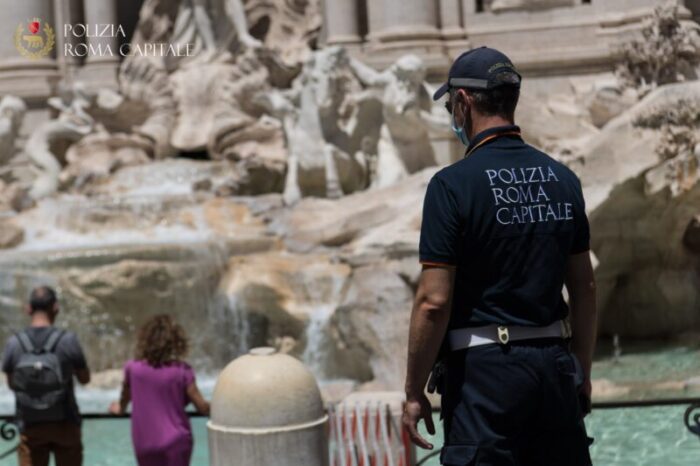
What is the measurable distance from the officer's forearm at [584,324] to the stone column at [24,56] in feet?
58.1

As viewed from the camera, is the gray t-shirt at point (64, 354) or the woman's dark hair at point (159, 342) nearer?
the woman's dark hair at point (159, 342)

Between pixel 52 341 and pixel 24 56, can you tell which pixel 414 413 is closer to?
pixel 52 341

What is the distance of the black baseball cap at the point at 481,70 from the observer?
3.74m

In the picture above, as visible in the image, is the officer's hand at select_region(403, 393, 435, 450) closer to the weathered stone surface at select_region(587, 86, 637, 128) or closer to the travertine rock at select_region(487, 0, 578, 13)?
the weathered stone surface at select_region(587, 86, 637, 128)

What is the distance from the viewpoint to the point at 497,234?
12.1 ft

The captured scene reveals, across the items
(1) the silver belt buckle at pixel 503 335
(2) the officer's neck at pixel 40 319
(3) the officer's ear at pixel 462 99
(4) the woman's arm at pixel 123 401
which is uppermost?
(3) the officer's ear at pixel 462 99

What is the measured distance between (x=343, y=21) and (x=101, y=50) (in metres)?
4.53

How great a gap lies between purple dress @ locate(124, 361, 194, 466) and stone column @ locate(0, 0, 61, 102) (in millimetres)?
15310

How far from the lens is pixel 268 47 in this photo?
65.4ft

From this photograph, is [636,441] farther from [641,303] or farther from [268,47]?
[268,47]

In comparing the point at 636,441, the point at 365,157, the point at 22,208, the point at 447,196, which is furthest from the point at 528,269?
the point at 22,208

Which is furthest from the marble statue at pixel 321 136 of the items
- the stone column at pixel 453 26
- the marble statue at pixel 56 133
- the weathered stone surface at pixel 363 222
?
the marble statue at pixel 56 133

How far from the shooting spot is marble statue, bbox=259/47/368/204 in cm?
1592

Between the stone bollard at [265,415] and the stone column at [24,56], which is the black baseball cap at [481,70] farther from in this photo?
the stone column at [24,56]
